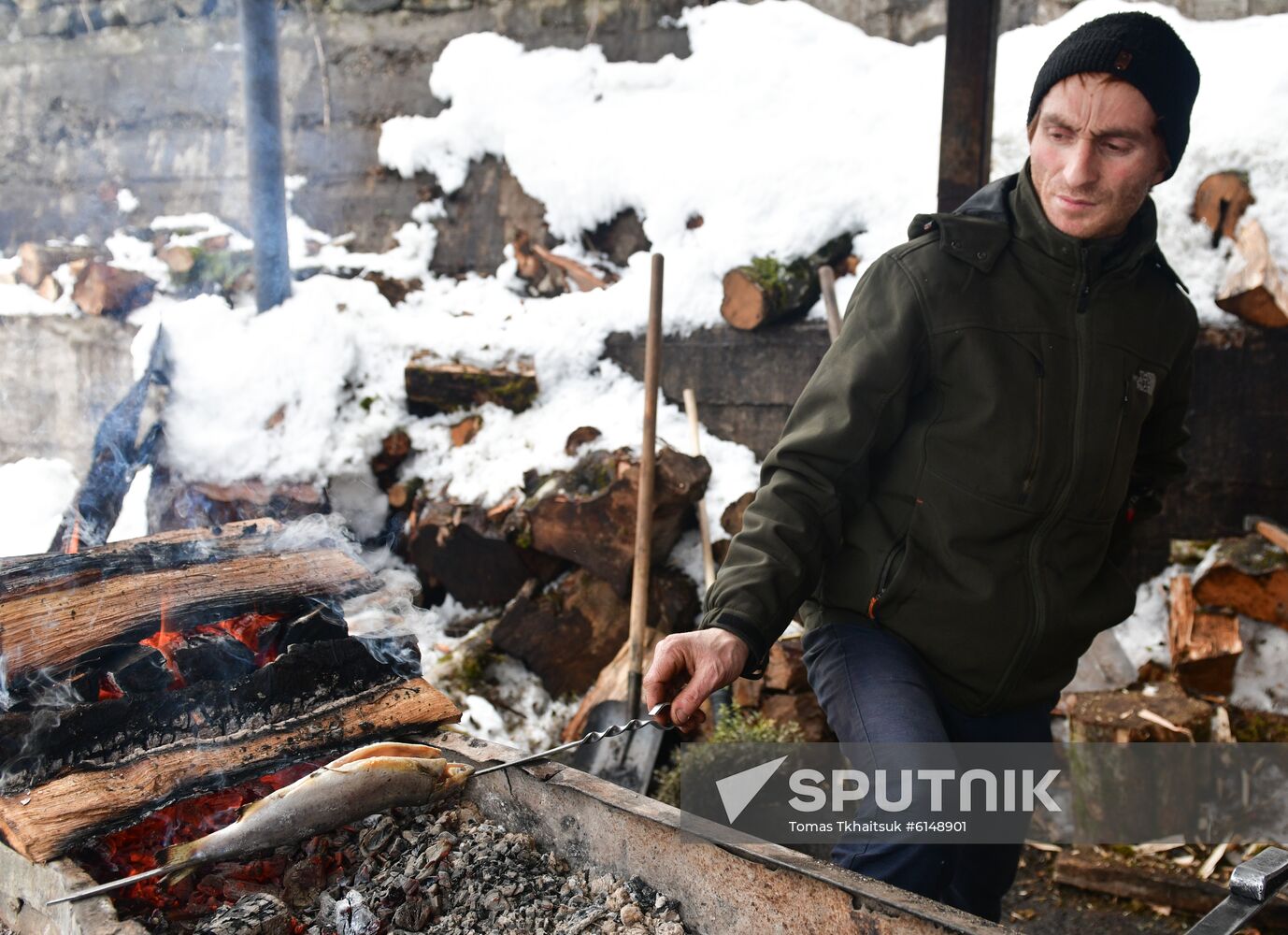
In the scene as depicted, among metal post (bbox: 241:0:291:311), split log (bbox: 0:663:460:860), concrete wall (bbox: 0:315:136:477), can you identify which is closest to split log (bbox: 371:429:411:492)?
metal post (bbox: 241:0:291:311)

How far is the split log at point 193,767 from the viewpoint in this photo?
2.11 m

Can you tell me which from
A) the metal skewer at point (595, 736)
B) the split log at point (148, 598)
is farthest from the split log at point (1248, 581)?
the split log at point (148, 598)

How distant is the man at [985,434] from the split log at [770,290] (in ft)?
9.38

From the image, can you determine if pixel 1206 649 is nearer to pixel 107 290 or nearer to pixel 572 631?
pixel 572 631

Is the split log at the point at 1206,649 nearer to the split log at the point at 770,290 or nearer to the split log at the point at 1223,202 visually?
the split log at the point at 1223,202

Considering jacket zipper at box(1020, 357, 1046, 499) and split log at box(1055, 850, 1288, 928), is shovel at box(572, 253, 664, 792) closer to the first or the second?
split log at box(1055, 850, 1288, 928)

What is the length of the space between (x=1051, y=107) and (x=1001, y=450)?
756mm

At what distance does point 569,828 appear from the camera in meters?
2.18

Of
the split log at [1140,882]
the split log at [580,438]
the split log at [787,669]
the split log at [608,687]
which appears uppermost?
the split log at [580,438]

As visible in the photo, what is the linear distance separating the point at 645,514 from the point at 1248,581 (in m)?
2.40

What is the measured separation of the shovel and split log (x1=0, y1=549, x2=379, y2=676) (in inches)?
61.9

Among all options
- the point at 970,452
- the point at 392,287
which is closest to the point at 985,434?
the point at 970,452

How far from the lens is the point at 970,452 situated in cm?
210

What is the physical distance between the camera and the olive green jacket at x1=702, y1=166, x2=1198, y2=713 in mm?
2053
